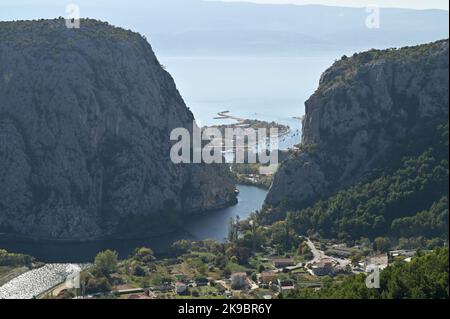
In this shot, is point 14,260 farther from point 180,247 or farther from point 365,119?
point 365,119

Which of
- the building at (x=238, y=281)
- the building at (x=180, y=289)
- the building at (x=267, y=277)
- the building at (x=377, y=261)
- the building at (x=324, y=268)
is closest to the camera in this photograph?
the building at (x=180, y=289)

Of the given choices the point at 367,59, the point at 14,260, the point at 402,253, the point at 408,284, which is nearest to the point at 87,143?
the point at 14,260

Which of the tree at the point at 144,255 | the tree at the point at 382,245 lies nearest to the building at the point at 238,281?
the tree at the point at 144,255

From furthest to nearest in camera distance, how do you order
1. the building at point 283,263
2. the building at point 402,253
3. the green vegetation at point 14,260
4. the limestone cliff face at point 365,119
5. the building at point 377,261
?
the limestone cliff face at point 365,119 → the green vegetation at point 14,260 → the building at point 283,263 → the building at point 402,253 → the building at point 377,261

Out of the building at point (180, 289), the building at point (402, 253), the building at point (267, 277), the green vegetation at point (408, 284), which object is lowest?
the building at point (180, 289)

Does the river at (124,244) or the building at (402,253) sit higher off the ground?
the building at (402,253)

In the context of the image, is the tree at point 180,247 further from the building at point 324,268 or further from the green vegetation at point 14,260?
the building at point 324,268
